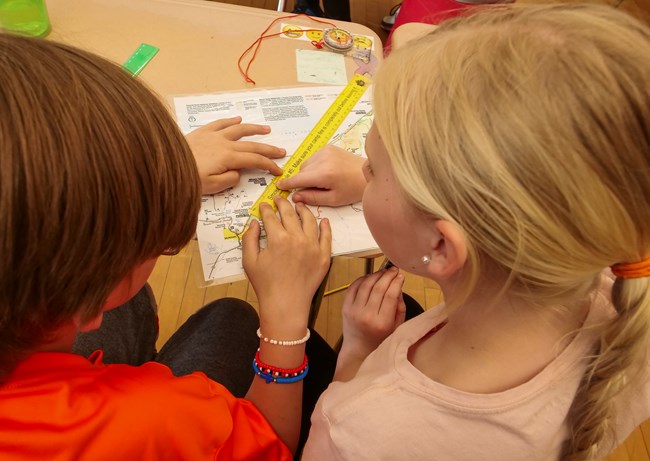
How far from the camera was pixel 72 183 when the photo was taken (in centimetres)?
37

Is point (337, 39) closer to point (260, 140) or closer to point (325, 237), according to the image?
point (260, 140)

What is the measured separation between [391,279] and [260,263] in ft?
0.73

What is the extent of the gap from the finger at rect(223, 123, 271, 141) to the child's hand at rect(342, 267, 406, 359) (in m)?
0.31

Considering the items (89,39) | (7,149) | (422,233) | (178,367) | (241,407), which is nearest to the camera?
(7,149)

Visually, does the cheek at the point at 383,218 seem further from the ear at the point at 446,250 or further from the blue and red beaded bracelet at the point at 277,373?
the blue and red beaded bracelet at the point at 277,373

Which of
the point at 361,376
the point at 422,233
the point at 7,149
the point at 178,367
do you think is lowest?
the point at 178,367

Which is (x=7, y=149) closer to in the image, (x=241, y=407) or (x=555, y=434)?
(x=241, y=407)

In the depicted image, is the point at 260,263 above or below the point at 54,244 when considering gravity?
below

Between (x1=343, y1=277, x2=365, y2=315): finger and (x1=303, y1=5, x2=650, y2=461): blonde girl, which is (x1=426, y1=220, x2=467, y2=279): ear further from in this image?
(x1=343, y1=277, x2=365, y2=315): finger

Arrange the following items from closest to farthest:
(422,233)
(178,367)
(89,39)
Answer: (422,233) → (178,367) → (89,39)

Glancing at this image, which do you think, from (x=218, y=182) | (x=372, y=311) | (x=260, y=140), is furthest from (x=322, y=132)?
(x=372, y=311)

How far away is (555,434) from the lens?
1.71 feet

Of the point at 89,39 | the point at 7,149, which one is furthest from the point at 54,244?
the point at 89,39

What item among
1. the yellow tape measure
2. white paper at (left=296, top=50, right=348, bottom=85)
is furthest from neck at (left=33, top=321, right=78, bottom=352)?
white paper at (left=296, top=50, right=348, bottom=85)
